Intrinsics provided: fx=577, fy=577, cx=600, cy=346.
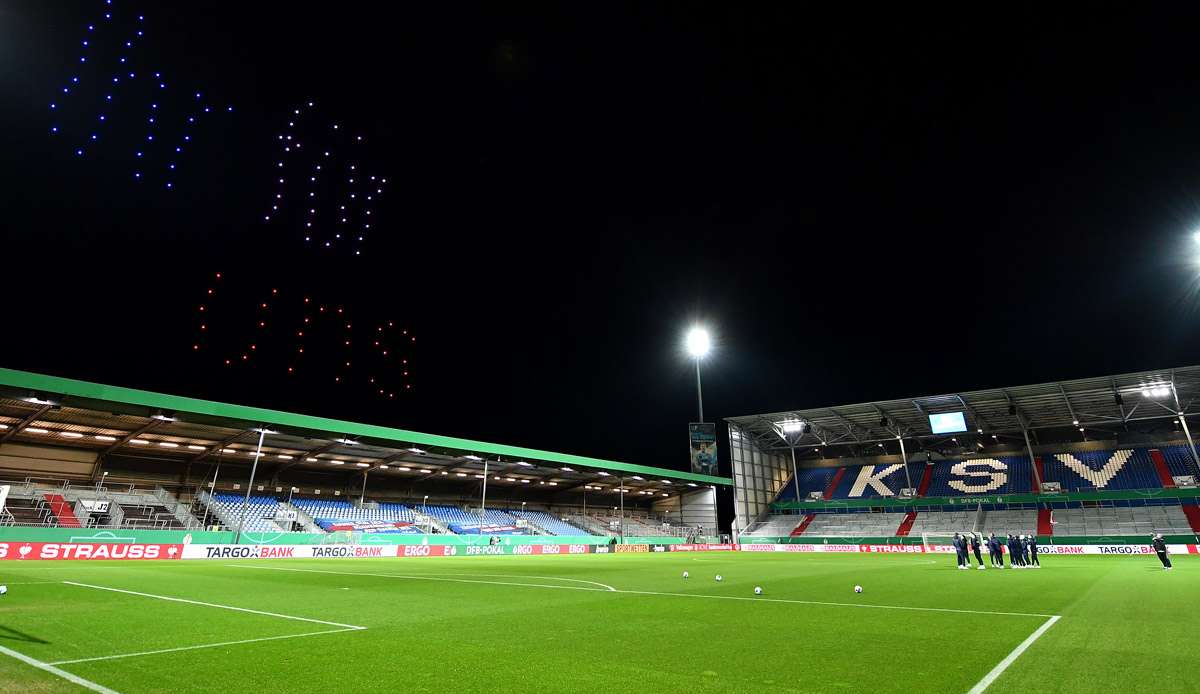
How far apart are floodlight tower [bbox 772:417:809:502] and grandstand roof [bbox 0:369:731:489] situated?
681 inches

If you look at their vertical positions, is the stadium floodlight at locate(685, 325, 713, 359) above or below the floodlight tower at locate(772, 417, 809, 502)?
above

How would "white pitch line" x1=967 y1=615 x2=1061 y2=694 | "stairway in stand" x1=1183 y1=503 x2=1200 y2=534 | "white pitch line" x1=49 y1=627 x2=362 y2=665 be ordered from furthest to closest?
"stairway in stand" x1=1183 y1=503 x2=1200 y2=534
"white pitch line" x1=49 y1=627 x2=362 y2=665
"white pitch line" x1=967 y1=615 x2=1061 y2=694

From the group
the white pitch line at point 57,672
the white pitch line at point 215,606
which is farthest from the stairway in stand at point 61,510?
the white pitch line at point 57,672

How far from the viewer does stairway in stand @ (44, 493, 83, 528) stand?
28.4 meters

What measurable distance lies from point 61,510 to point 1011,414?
2588 inches

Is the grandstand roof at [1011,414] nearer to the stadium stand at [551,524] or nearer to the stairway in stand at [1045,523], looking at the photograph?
the stairway in stand at [1045,523]

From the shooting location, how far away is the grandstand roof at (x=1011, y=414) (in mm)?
45438

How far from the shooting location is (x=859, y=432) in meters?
60.1

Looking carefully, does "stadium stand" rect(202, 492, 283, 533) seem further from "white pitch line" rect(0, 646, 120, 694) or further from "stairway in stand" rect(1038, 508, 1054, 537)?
"stairway in stand" rect(1038, 508, 1054, 537)

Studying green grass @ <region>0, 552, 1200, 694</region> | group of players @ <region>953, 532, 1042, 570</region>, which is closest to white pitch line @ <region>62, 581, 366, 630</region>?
green grass @ <region>0, 552, 1200, 694</region>

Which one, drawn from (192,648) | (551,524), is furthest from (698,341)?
(192,648)

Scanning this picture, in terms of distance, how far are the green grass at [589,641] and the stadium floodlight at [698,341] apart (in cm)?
4116

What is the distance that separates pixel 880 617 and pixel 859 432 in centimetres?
5686

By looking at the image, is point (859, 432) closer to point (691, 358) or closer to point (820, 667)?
point (691, 358)
